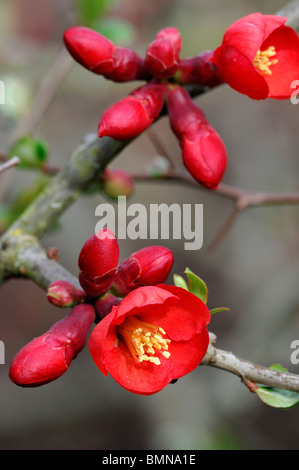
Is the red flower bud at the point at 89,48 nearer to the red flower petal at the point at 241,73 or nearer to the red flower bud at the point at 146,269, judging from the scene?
the red flower petal at the point at 241,73

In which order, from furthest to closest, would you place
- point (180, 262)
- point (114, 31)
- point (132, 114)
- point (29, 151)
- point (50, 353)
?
point (180, 262)
point (114, 31)
point (29, 151)
point (132, 114)
point (50, 353)

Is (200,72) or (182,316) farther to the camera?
(200,72)

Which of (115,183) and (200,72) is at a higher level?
(200,72)

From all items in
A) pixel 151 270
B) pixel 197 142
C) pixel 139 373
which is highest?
pixel 197 142

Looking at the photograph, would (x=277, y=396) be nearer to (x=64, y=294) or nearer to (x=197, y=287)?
(x=197, y=287)

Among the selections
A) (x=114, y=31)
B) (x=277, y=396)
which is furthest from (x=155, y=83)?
(x=114, y=31)

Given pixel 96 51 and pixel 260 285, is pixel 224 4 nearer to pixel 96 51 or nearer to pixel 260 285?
pixel 260 285

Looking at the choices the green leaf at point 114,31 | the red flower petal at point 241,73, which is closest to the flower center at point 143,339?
the red flower petal at point 241,73
